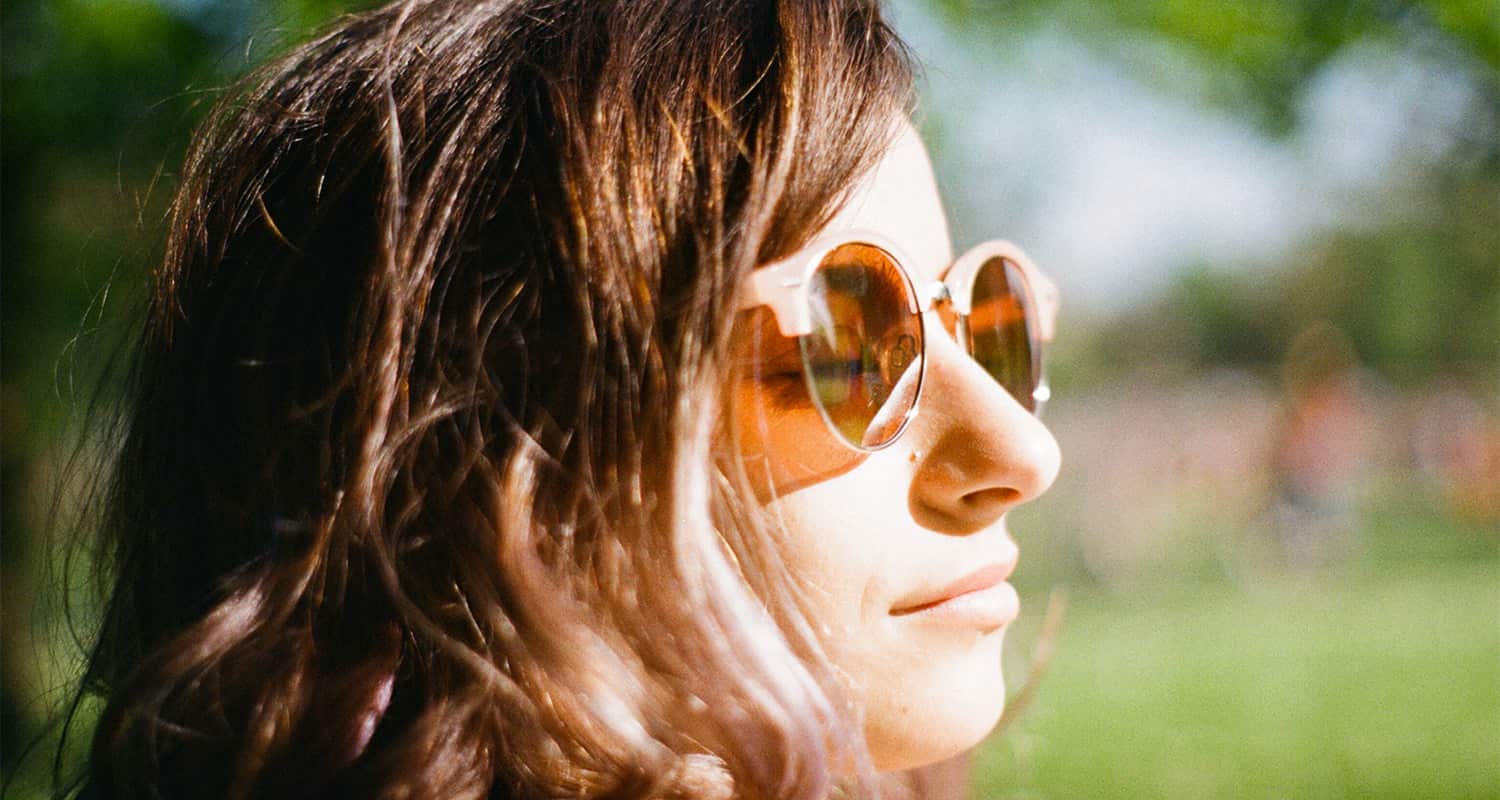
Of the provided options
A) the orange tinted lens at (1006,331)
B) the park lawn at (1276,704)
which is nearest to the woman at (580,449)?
the orange tinted lens at (1006,331)

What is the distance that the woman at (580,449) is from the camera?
3.93 feet

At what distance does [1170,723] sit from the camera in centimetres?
677

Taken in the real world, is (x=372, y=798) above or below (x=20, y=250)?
above

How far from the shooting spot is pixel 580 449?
4.05 ft

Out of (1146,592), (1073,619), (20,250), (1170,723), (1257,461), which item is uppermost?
(20,250)

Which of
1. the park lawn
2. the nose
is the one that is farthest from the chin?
the park lawn

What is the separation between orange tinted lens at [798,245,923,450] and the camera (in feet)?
4.20

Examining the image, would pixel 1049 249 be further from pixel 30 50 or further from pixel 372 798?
pixel 372 798

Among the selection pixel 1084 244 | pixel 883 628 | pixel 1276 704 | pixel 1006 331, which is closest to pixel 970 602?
pixel 883 628

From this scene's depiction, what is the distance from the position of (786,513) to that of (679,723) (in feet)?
0.76

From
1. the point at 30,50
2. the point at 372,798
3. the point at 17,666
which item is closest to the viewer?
the point at 372,798

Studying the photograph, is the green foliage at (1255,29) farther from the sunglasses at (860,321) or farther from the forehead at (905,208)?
the sunglasses at (860,321)

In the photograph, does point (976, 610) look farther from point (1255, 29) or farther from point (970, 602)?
point (1255, 29)

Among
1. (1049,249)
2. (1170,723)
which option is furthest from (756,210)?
(1049,249)
